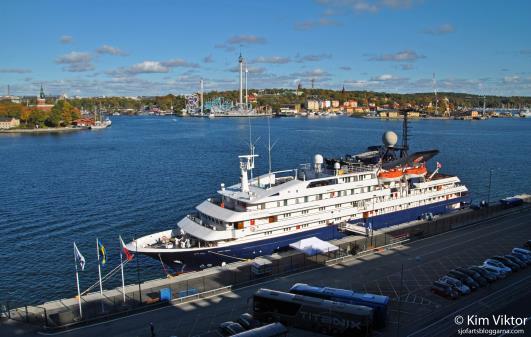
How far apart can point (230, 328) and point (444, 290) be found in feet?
41.1

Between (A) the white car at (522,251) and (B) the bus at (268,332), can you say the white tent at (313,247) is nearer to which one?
(A) the white car at (522,251)

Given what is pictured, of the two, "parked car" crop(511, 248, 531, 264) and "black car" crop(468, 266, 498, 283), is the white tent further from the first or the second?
"parked car" crop(511, 248, 531, 264)

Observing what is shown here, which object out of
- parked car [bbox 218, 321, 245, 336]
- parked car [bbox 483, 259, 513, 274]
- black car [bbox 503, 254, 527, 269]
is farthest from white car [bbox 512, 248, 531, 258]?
parked car [bbox 218, 321, 245, 336]

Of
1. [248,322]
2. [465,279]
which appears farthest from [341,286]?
[248,322]

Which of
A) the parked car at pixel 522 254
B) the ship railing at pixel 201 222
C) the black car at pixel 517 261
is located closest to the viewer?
the black car at pixel 517 261

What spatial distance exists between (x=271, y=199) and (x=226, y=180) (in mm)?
36056

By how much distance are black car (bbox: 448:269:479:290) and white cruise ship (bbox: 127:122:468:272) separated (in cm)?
1413

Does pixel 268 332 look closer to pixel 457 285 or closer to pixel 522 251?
pixel 457 285

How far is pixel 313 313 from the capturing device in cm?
2227

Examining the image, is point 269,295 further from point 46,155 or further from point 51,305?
point 46,155

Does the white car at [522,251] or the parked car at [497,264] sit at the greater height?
the white car at [522,251]

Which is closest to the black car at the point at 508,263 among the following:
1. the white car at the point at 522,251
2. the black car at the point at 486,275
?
the white car at the point at 522,251

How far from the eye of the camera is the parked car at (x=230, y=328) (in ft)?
70.2

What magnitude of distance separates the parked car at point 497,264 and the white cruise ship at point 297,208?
46.0ft
